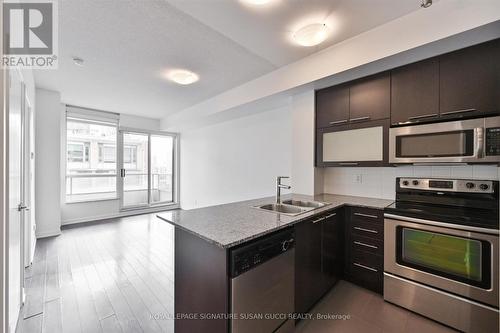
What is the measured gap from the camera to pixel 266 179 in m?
4.04

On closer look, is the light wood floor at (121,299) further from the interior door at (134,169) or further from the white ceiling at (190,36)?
the white ceiling at (190,36)

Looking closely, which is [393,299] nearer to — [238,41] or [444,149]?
[444,149]

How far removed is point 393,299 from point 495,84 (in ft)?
6.82

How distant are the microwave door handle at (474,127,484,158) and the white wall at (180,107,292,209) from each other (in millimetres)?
2246

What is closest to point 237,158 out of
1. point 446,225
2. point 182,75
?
point 182,75

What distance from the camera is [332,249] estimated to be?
7.30 ft

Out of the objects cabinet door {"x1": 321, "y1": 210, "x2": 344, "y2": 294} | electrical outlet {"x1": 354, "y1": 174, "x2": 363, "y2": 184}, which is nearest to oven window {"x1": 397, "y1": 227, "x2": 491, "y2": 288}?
cabinet door {"x1": 321, "y1": 210, "x2": 344, "y2": 294}

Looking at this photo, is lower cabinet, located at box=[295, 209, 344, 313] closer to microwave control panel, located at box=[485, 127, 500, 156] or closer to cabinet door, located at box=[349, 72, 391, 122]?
cabinet door, located at box=[349, 72, 391, 122]

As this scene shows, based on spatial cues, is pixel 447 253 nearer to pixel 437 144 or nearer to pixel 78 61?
pixel 437 144

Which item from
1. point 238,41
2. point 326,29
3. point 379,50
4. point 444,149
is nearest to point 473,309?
point 444,149

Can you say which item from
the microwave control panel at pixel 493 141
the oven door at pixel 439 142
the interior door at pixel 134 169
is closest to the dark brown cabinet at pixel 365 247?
the oven door at pixel 439 142

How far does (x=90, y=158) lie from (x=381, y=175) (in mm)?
6114

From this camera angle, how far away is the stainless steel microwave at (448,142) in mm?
1753

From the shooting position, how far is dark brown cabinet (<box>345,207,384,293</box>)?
2.18 m
